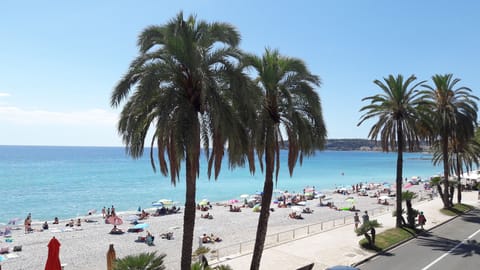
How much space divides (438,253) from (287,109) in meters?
12.8

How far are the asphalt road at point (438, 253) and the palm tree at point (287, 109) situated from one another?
758 centimetres

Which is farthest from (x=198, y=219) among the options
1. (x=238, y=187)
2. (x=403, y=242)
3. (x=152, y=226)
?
(x=238, y=187)

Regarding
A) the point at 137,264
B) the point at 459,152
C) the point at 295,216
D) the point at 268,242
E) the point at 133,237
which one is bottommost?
the point at 133,237

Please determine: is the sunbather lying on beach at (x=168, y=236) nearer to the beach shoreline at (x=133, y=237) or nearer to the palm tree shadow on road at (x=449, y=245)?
the beach shoreline at (x=133, y=237)

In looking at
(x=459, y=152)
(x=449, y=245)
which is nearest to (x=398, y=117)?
(x=449, y=245)

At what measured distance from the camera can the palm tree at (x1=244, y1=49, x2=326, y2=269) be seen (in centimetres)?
1384

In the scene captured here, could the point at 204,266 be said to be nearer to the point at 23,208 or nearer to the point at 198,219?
the point at 198,219

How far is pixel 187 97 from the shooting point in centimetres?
1112

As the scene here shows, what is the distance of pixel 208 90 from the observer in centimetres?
1066

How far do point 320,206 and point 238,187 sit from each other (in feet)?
130

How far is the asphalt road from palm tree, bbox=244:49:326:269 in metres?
7.58

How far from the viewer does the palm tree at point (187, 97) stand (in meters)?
→ 10.5

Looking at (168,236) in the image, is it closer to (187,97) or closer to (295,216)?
(295,216)

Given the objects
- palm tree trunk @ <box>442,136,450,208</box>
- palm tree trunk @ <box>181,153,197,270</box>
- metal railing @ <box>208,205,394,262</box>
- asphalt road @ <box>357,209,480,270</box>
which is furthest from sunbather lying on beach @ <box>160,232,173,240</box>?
palm tree trunk @ <box>442,136,450,208</box>
